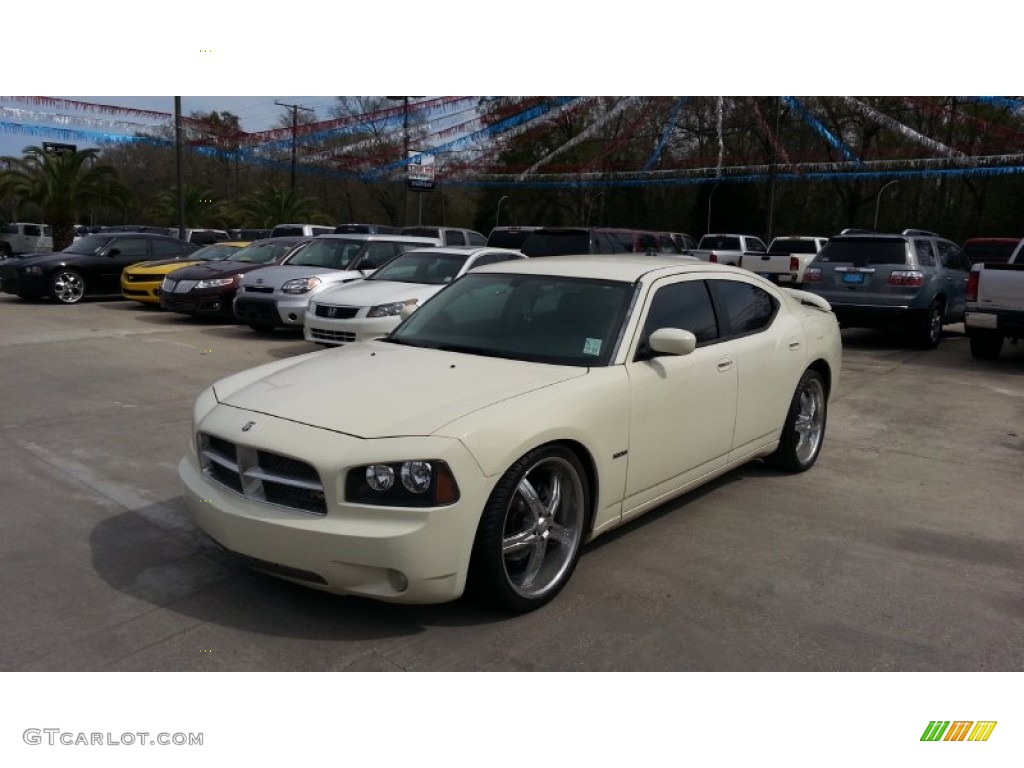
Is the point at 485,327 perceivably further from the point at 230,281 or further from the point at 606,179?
the point at 606,179

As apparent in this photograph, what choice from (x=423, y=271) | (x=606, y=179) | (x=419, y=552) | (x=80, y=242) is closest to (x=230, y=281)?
(x=423, y=271)

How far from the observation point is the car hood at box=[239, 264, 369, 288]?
12391 mm

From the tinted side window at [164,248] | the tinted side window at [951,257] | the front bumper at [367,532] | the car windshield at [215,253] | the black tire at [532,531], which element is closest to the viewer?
the front bumper at [367,532]

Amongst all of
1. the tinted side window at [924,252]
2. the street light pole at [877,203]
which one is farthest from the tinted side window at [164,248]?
the street light pole at [877,203]

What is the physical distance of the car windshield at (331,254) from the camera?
13266 mm

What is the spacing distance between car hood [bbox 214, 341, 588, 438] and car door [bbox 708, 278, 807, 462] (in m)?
1.44

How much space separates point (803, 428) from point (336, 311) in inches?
243

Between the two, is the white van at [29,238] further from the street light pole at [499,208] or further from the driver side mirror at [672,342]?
the driver side mirror at [672,342]

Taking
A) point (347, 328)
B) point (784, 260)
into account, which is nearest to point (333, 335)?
point (347, 328)

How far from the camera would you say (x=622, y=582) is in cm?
407

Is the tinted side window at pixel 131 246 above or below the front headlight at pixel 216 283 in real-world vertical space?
above

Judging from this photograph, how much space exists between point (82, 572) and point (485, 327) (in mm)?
2361

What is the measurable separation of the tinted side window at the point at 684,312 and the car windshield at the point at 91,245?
1521 cm

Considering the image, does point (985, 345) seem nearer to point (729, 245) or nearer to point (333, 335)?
point (333, 335)
